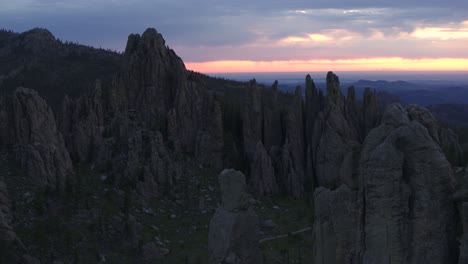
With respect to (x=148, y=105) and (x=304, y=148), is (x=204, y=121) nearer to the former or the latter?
(x=148, y=105)

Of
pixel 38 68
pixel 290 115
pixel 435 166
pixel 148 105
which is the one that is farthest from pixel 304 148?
pixel 38 68

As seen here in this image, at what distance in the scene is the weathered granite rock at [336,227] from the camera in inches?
629

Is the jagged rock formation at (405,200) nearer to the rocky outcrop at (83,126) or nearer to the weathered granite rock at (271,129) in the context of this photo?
the rocky outcrop at (83,126)

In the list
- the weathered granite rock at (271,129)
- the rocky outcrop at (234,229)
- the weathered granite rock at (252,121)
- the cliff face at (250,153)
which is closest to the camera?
the cliff face at (250,153)

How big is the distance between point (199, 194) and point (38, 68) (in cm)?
6857

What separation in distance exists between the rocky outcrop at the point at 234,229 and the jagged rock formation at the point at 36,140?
14.6 meters

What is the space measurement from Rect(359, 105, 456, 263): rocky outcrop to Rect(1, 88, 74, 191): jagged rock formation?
2117 centimetres

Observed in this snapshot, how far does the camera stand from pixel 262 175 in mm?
41438

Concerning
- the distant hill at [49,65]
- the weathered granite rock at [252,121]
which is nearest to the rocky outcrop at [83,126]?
the weathered granite rock at [252,121]

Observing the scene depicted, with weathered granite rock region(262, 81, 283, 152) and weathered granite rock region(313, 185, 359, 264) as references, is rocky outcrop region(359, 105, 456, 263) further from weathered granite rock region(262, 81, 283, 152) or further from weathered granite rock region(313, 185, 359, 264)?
weathered granite rock region(262, 81, 283, 152)

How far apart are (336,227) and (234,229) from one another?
12.5 feet

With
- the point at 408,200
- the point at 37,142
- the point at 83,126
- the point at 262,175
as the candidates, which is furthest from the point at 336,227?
the point at 83,126

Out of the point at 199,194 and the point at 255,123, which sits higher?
the point at 255,123

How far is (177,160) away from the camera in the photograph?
1629 inches
